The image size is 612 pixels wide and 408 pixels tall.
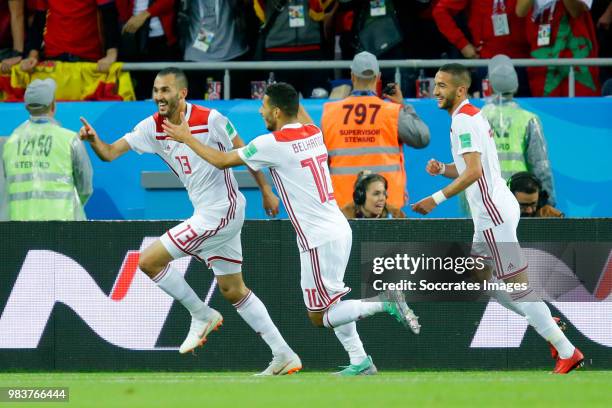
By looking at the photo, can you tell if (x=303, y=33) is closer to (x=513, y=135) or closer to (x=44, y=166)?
(x=513, y=135)

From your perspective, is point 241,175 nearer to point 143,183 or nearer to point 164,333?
point 143,183

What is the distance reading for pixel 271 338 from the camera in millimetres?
10758

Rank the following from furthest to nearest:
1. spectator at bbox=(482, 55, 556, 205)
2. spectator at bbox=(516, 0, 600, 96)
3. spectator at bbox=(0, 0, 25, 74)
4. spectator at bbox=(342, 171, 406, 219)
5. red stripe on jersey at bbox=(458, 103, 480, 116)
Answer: spectator at bbox=(0, 0, 25, 74) → spectator at bbox=(516, 0, 600, 96) → spectator at bbox=(482, 55, 556, 205) → spectator at bbox=(342, 171, 406, 219) → red stripe on jersey at bbox=(458, 103, 480, 116)

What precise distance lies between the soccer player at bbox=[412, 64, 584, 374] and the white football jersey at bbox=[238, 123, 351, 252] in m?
0.74

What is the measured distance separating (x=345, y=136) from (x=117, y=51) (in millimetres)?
3333

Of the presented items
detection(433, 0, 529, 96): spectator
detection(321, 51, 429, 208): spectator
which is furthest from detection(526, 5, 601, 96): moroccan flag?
detection(321, 51, 429, 208): spectator

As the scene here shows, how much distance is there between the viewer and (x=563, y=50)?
1400cm

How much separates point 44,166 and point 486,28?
4.51 metres

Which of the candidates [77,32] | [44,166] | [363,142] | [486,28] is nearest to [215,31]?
[77,32]

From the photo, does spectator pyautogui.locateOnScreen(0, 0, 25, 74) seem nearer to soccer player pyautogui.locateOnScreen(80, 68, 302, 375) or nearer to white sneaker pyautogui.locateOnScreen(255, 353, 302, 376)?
soccer player pyautogui.locateOnScreen(80, 68, 302, 375)

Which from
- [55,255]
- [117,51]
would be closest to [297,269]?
[55,255]

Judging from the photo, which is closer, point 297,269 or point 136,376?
point 136,376

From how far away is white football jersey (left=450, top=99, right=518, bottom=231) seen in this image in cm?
1038

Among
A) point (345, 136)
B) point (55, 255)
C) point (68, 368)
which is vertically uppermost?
point (345, 136)
